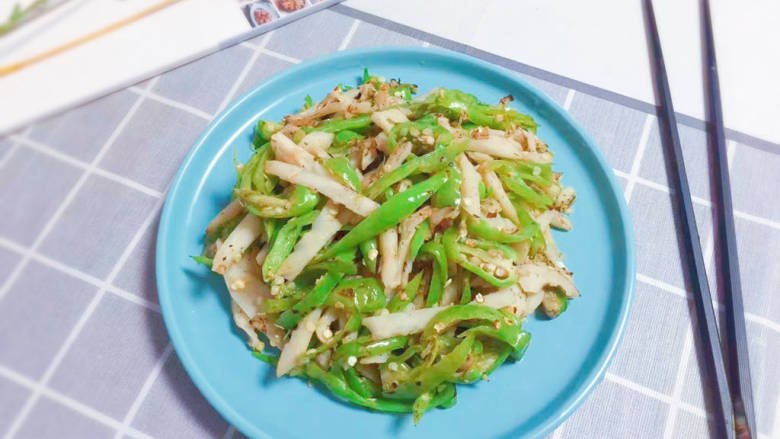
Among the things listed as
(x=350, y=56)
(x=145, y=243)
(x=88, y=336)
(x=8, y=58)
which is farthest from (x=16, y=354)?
(x=350, y=56)

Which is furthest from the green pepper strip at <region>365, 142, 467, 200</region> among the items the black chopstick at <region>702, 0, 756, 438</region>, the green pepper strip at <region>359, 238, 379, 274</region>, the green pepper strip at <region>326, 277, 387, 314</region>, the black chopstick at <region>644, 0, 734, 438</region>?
the black chopstick at <region>702, 0, 756, 438</region>

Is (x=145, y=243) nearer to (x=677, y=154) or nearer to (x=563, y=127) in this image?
(x=563, y=127)

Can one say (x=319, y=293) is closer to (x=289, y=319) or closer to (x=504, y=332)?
(x=289, y=319)

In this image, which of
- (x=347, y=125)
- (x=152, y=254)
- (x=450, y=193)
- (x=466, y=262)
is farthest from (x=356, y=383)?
(x=152, y=254)

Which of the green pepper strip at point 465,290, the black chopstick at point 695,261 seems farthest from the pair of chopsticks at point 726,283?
the green pepper strip at point 465,290

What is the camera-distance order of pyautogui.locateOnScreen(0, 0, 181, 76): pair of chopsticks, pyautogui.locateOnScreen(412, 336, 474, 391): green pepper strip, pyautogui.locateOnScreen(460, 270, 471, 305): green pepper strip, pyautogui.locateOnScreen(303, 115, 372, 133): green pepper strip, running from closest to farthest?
pyautogui.locateOnScreen(412, 336, 474, 391): green pepper strip, pyautogui.locateOnScreen(460, 270, 471, 305): green pepper strip, pyautogui.locateOnScreen(303, 115, 372, 133): green pepper strip, pyautogui.locateOnScreen(0, 0, 181, 76): pair of chopsticks

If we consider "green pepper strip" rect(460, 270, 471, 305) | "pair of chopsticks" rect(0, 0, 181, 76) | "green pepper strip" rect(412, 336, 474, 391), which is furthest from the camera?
"pair of chopsticks" rect(0, 0, 181, 76)

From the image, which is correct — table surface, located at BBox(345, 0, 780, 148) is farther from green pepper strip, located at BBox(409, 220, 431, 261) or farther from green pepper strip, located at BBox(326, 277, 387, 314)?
green pepper strip, located at BBox(326, 277, 387, 314)

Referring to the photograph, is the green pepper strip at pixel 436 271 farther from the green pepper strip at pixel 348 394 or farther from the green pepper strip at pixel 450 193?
the green pepper strip at pixel 348 394
